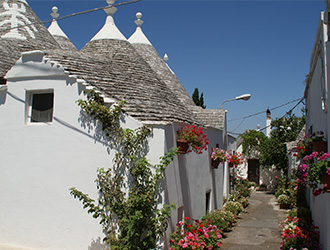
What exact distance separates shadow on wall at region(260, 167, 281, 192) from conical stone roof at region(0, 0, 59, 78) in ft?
54.9

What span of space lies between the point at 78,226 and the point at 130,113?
9.04 ft

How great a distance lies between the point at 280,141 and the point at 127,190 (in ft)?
55.0

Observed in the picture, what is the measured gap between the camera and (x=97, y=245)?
7.25m

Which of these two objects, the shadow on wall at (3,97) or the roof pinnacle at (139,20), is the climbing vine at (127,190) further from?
the roof pinnacle at (139,20)

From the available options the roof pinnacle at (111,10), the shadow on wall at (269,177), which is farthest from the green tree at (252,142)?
the roof pinnacle at (111,10)

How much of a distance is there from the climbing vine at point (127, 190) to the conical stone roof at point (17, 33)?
Result: 180 inches

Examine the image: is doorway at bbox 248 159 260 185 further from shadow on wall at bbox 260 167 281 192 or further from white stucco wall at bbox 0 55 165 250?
white stucco wall at bbox 0 55 165 250

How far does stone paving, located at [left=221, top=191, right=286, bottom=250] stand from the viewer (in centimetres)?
1011

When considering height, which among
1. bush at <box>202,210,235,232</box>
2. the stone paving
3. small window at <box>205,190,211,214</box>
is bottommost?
the stone paving

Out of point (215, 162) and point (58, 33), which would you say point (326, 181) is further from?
point (58, 33)

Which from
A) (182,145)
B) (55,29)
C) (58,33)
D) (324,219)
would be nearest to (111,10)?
(58,33)

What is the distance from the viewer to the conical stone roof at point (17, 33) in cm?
1082

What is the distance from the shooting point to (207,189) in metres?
11.6

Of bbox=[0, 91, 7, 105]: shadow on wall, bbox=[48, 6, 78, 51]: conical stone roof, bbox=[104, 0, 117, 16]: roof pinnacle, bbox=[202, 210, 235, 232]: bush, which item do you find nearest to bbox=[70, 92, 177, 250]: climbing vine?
bbox=[0, 91, 7, 105]: shadow on wall
